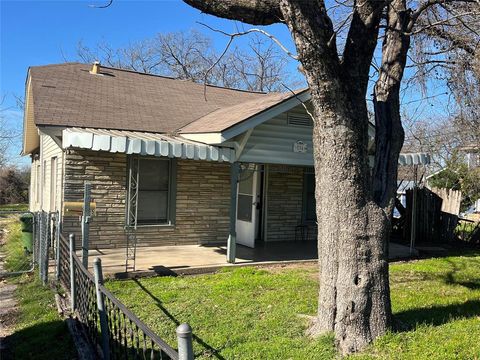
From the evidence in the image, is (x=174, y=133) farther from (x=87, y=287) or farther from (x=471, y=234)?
(x=471, y=234)

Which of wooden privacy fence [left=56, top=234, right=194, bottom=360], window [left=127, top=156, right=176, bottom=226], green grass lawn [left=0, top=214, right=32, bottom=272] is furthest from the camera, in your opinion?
window [left=127, top=156, right=176, bottom=226]

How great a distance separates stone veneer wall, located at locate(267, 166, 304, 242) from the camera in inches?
489

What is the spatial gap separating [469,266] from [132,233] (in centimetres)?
749

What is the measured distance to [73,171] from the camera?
9.65m

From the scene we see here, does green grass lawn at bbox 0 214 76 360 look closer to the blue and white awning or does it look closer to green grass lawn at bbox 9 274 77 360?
green grass lawn at bbox 9 274 77 360

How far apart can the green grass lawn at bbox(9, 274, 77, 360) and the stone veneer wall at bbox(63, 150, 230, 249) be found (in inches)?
115

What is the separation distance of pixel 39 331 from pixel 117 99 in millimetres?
7993

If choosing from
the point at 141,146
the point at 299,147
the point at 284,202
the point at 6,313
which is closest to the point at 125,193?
the point at 141,146

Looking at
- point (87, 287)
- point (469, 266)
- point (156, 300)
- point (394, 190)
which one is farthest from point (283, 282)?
point (469, 266)

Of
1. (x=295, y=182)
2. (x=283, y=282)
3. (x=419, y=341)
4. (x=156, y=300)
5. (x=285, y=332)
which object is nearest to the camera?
(x=419, y=341)

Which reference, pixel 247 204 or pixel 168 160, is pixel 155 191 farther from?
pixel 247 204

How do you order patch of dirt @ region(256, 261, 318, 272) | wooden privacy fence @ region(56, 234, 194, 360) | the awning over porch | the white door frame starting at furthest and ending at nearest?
1. the white door frame
2. patch of dirt @ region(256, 261, 318, 272)
3. the awning over porch
4. wooden privacy fence @ region(56, 234, 194, 360)

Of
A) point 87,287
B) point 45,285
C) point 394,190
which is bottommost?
point 45,285

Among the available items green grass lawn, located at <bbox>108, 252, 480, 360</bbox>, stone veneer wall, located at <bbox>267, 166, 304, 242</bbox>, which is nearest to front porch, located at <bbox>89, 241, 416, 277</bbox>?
green grass lawn, located at <bbox>108, 252, 480, 360</bbox>
